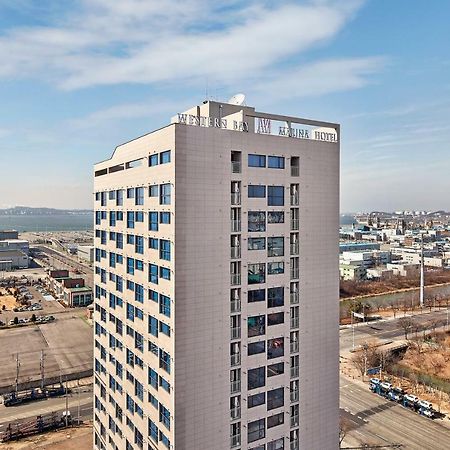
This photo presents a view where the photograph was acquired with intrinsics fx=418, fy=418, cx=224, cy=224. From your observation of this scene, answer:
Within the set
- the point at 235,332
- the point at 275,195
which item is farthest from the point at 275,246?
the point at 235,332

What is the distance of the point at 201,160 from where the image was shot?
19875 millimetres

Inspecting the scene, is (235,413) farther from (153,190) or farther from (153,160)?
(153,160)

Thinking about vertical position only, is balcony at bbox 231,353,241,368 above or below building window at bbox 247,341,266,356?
below

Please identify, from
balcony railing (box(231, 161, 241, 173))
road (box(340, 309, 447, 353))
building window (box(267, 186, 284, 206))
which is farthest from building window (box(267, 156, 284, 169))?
road (box(340, 309, 447, 353))

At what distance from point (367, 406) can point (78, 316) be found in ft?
200

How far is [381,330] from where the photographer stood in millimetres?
83125

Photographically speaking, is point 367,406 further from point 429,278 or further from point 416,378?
point 429,278

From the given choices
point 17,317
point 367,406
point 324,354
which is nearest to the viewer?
point 324,354

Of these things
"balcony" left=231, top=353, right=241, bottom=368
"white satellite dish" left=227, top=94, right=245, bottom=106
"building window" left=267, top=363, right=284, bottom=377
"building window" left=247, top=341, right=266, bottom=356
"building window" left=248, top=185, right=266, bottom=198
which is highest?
"white satellite dish" left=227, top=94, right=245, bottom=106

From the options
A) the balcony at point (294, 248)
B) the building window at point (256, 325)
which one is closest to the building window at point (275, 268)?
the balcony at point (294, 248)

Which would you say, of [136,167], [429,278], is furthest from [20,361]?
[429,278]

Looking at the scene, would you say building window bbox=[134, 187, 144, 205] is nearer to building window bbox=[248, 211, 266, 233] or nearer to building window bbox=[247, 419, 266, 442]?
building window bbox=[248, 211, 266, 233]

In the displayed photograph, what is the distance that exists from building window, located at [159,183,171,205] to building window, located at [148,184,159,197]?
0.50 metres

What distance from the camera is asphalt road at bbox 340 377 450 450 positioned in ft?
141
